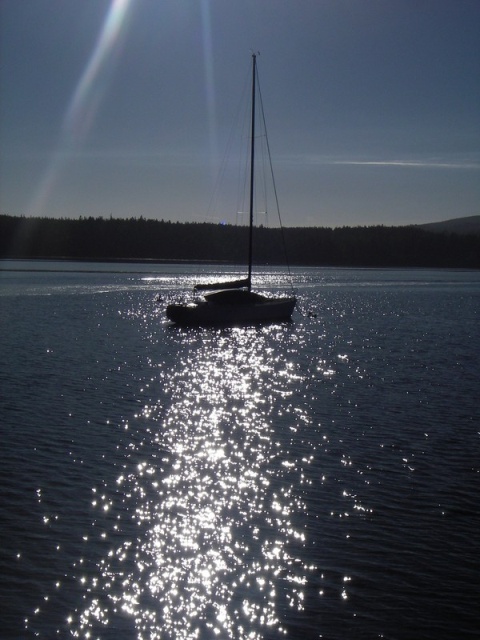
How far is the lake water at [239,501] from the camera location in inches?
327

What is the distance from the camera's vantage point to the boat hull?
127 ft

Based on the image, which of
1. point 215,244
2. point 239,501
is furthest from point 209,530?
point 215,244

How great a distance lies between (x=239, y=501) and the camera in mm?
11734

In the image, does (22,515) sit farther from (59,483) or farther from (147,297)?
(147,297)

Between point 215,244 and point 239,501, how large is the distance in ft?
546

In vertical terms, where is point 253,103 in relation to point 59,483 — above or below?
above

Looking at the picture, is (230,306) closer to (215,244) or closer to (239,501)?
(239,501)

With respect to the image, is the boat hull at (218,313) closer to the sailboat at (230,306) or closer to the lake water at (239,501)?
the sailboat at (230,306)

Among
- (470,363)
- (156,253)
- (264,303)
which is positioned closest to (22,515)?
(470,363)

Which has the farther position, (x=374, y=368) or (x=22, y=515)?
(x=374, y=368)

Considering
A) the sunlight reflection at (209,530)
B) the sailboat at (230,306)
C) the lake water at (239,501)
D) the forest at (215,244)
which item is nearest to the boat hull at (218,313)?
the sailboat at (230,306)

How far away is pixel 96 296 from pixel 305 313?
19.8 m

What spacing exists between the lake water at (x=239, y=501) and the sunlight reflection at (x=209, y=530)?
0.10ft

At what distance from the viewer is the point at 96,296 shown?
6316cm
